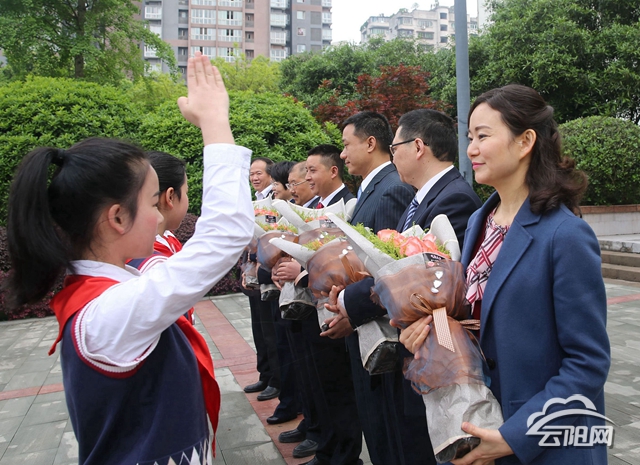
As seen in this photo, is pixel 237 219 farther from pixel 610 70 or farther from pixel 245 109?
pixel 610 70

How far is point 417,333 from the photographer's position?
164 centimetres

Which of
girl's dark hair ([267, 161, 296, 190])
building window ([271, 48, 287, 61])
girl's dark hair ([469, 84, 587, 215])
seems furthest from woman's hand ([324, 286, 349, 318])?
building window ([271, 48, 287, 61])

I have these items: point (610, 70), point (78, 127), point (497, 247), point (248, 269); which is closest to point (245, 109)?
point (78, 127)

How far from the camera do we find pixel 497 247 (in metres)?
1.80

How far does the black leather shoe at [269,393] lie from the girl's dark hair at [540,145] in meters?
3.31

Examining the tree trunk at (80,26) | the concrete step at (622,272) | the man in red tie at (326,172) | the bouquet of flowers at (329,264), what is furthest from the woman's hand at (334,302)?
the tree trunk at (80,26)

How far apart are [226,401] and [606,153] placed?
957cm

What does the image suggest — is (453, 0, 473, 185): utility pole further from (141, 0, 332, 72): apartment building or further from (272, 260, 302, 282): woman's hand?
(141, 0, 332, 72): apartment building

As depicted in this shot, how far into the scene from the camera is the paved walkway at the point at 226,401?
136 inches

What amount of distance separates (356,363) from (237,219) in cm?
171

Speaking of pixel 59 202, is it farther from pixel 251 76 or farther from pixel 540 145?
pixel 251 76

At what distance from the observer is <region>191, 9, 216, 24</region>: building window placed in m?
60.5

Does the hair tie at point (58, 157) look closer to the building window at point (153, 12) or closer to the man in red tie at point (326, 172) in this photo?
the man in red tie at point (326, 172)

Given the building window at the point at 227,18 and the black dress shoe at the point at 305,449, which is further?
the building window at the point at 227,18
